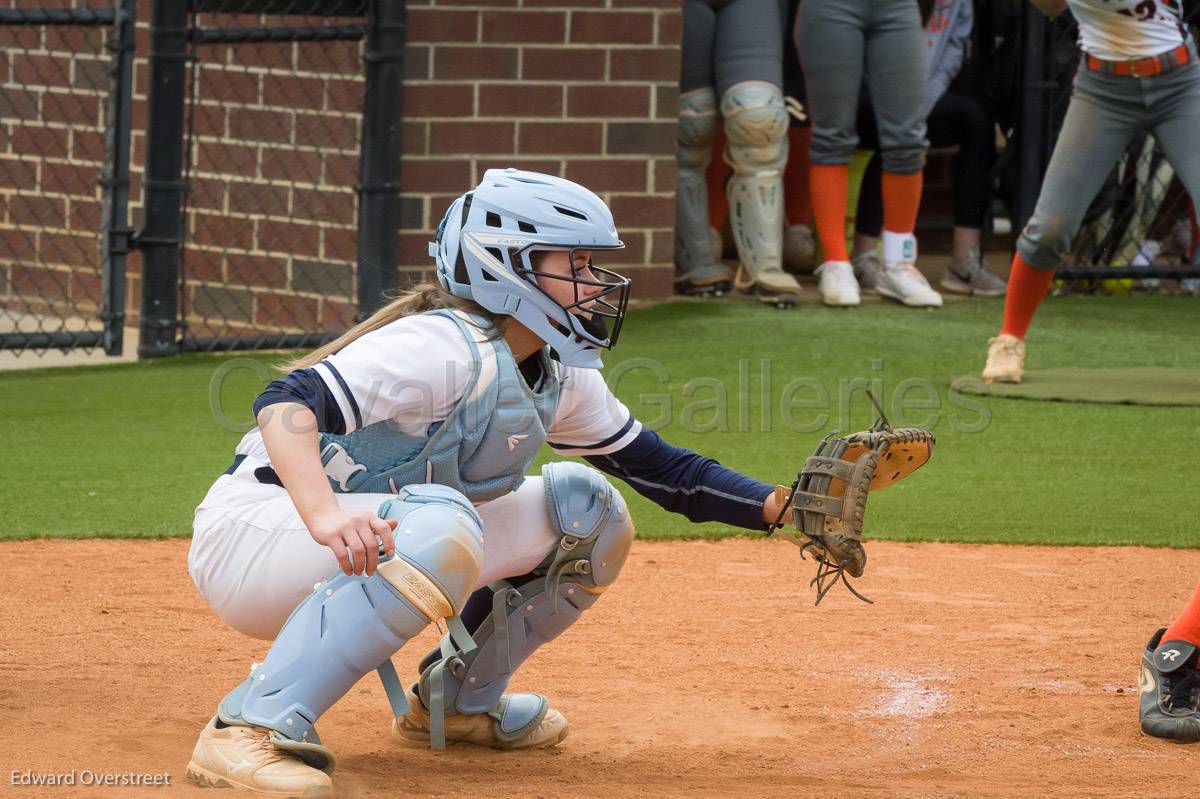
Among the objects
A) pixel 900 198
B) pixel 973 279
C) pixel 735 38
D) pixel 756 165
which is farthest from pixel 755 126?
pixel 973 279

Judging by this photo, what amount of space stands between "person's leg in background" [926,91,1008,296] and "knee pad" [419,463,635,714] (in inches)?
261

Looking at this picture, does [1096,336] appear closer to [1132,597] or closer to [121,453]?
[1132,597]

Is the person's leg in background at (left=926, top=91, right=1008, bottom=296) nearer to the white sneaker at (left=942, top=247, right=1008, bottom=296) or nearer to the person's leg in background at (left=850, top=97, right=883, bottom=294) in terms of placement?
the white sneaker at (left=942, top=247, right=1008, bottom=296)

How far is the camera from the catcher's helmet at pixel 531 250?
3.12 metres

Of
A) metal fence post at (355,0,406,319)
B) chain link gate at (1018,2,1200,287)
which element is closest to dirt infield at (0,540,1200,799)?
metal fence post at (355,0,406,319)

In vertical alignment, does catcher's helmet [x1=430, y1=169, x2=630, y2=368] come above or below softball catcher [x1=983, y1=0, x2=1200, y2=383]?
below

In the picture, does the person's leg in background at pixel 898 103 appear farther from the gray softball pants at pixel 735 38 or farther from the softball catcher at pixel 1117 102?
the softball catcher at pixel 1117 102

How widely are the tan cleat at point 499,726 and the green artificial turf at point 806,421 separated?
77.1 inches

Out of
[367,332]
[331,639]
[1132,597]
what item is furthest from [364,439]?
[1132,597]

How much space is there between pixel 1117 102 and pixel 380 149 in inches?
141

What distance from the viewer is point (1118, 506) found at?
5.51 meters

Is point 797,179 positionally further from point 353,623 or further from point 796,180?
point 353,623

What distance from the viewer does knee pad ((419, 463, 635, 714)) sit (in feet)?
10.8

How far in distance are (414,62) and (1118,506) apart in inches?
177
